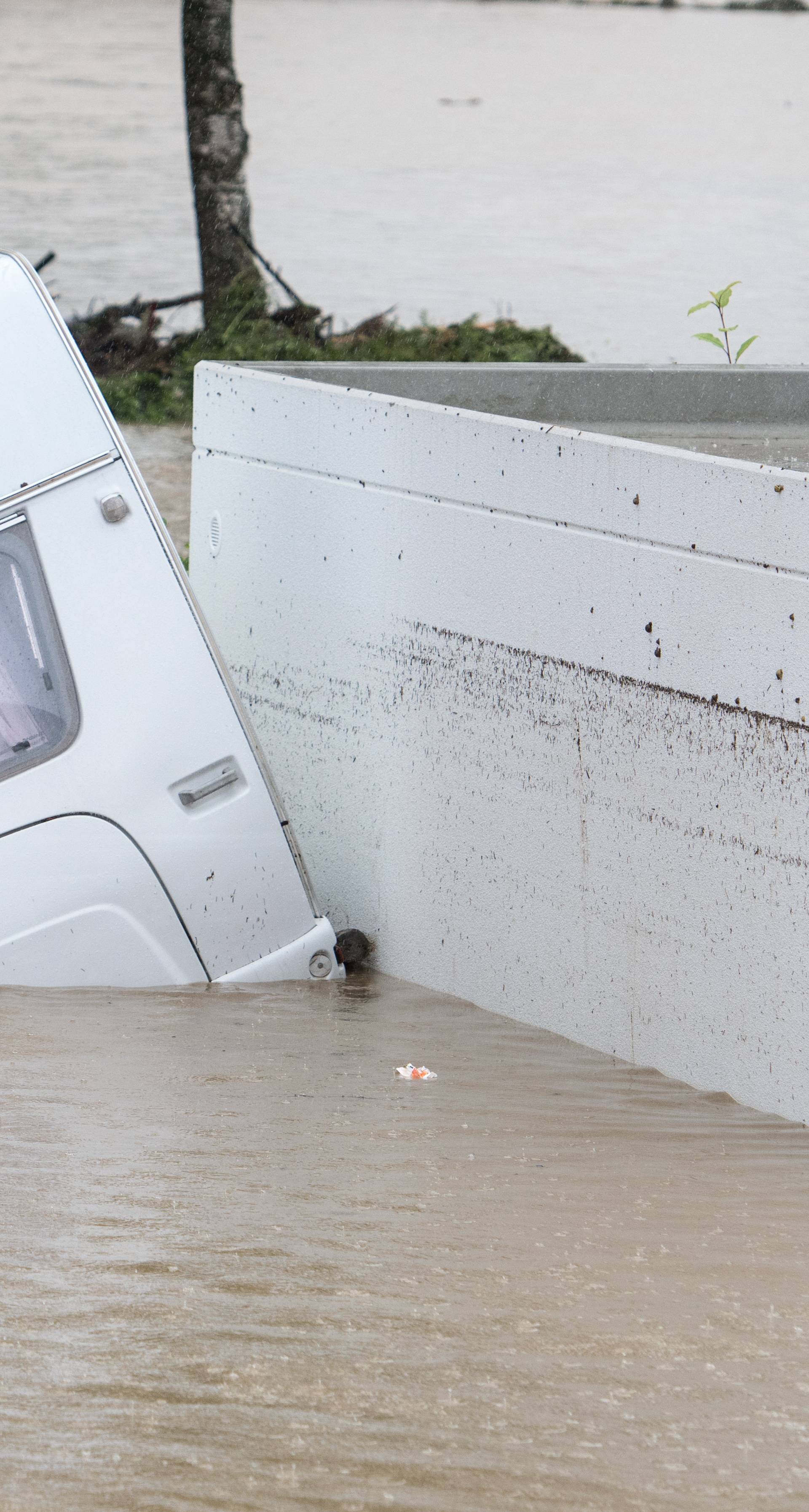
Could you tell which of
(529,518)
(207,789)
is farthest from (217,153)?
(207,789)

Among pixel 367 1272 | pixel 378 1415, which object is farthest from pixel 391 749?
pixel 378 1415

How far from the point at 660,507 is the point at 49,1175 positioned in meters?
2.40

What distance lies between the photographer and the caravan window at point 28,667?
4391mm

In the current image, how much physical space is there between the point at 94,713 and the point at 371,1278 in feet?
6.57

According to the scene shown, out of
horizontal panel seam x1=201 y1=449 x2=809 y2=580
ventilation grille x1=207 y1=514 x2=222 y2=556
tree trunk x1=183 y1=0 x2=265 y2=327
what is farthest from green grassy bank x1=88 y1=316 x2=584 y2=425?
horizontal panel seam x1=201 y1=449 x2=809 y2=580

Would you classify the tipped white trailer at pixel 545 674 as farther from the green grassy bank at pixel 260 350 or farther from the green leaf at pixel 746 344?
the green grassy bank at pixel 260 350

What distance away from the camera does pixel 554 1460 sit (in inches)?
95.8

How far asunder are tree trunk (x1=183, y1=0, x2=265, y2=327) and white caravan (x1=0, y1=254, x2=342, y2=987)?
11.9 metres

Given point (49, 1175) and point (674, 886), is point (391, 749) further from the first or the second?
point (49, 1175)

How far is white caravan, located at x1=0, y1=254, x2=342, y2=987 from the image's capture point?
439cm

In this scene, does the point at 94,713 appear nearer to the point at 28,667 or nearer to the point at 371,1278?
the point at 28,667

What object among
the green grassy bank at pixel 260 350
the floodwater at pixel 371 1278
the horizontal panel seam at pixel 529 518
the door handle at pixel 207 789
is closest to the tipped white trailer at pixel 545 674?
the horizontal panel seam at pixel 529 518

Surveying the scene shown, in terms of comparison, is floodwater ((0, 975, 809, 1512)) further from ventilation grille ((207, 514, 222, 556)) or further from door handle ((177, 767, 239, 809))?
Result: ventilation grille ((207, 514, 222, 556))

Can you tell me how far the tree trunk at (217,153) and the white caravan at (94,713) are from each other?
1185 centimetres
